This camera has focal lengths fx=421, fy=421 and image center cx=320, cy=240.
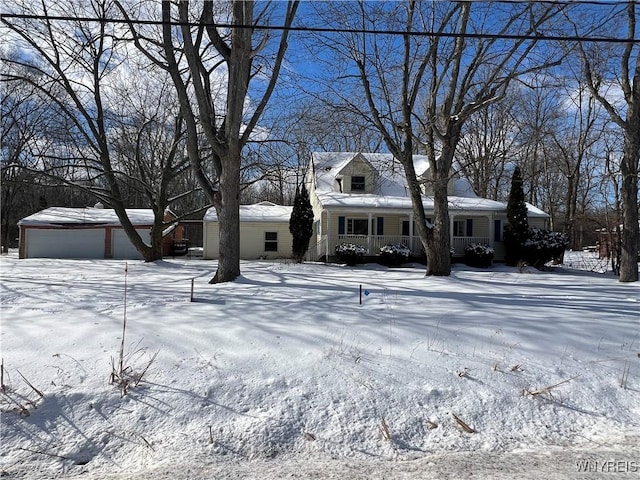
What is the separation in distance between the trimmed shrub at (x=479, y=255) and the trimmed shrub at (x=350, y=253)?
5349 millimetres

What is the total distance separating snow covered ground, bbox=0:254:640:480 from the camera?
10.3ft

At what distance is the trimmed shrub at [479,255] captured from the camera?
2050 centimetres

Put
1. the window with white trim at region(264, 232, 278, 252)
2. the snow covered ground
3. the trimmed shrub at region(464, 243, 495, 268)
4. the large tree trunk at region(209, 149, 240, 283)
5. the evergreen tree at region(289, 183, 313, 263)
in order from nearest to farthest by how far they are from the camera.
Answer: the snow covered ground → the large tree trunk at region(209, 149, 240, 283) → the trimmed shrub at region(464, 243, 495, 268) → the evergreen tree at region(289, 183, 313, 263) → the window with white trim at region(264, 232, 278, 252)

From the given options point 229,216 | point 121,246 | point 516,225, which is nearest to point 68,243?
point 121,246

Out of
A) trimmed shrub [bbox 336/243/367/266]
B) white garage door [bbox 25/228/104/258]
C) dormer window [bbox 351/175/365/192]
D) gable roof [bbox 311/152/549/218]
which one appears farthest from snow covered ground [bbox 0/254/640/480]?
white garage door [bbox 25/228/104/258]

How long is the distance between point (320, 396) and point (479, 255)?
18.4 metres

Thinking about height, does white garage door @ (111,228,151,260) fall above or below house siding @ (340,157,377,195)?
below

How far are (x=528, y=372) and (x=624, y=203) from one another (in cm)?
1230

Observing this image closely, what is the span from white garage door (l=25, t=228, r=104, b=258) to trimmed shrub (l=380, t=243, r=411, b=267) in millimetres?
18281

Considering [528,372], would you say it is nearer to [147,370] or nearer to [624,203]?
[147,370]

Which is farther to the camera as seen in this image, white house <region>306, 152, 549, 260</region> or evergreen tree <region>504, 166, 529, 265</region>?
white house <region>306, 152, 549, 260</region>

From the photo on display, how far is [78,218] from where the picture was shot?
2777cm

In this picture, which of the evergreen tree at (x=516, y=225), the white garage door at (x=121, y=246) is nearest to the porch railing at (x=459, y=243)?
the evergreen tree at (x=516, y=225)

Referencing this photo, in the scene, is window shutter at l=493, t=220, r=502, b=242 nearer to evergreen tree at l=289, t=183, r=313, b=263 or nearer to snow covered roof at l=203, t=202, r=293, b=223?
evergreen tree at l=289, t=183, r=313, b=263
